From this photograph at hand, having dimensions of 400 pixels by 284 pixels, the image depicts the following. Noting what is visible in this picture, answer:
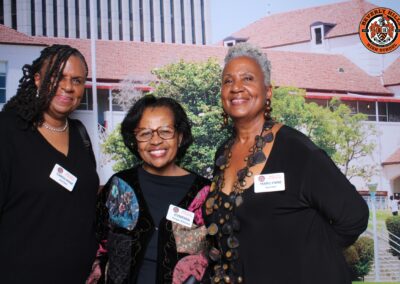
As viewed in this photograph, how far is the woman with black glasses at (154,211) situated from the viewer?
2451 millimetres

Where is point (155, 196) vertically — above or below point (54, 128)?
below

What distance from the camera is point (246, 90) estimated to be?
2.41 metres

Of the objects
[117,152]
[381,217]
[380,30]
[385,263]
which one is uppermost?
[380,30]

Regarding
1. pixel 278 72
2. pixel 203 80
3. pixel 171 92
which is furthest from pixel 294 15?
pixel 171 92

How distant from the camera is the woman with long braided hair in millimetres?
2324

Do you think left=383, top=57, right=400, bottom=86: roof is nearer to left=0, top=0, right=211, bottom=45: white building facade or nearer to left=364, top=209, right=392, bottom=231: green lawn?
left=364, top=209, right=392, bottom=231: green lawn

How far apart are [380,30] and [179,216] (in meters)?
2.96

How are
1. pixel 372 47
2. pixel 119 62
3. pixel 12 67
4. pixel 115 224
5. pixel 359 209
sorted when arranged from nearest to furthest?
1. pixel 359 209
2. pixel 115 224
3. pixel 12 67
4. pixel 119 62
5. pixel 372 47

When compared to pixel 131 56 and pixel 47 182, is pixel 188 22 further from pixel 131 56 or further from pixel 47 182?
pixel 47 182

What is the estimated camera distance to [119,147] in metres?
4.08

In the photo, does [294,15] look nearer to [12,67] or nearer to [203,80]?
[203,80]

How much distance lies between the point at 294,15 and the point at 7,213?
10.1 ft

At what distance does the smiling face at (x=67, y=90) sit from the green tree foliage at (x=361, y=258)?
281 centimetres

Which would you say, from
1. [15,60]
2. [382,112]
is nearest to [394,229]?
[382,112]
